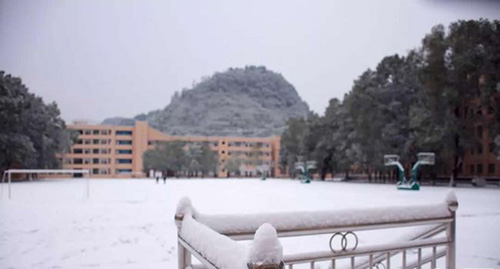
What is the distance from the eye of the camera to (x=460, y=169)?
18.9 m

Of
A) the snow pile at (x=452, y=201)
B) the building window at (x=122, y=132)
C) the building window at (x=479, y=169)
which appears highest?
the building window at (x=122, y=132)

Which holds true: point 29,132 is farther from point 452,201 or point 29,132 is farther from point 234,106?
point 234,106

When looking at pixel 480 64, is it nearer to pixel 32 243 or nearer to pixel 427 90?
pixel 427 90

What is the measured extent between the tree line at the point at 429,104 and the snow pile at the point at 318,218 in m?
11.3

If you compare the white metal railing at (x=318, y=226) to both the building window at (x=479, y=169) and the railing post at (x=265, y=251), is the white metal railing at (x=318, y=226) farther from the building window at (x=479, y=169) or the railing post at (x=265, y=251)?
the building window at (x=479, y=169)

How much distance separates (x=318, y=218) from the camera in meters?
1.66

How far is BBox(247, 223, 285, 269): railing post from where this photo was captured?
837 mm

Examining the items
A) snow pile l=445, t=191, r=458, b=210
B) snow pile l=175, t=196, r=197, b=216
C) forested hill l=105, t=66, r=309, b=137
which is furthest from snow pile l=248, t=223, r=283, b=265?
forested hill l=105, t=66, r=309, b=137

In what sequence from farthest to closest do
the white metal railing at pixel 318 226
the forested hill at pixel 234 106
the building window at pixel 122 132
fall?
the forested hill at pixel 234 106
the building window at pixel 122 132
the white metal railing at pixel 318 226

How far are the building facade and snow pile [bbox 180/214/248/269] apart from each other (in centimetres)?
3236

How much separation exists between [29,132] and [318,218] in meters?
23.9

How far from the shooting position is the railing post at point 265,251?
837 mm

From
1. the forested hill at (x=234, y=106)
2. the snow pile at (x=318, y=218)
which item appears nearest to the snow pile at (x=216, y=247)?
the snow pile at (x=318, y=218)

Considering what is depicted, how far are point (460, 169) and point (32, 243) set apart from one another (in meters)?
18.2
